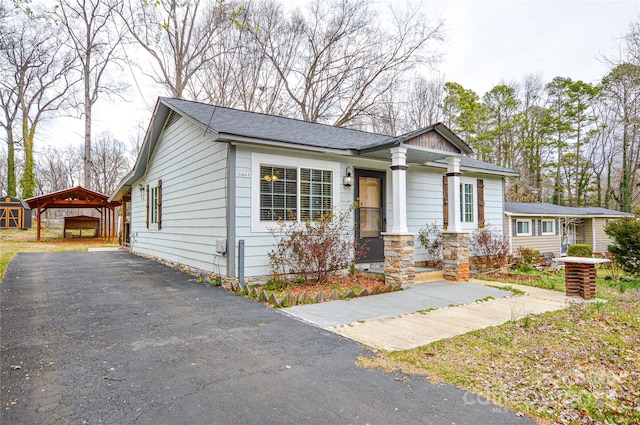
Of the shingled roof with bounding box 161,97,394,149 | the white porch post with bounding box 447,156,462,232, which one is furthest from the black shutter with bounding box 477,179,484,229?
the shingled roof with bounding box 161,97,394,149

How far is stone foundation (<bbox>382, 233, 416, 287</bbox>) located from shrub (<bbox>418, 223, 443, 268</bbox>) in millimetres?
2599

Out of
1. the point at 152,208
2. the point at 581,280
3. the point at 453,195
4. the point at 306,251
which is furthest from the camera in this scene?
the point at 152,208

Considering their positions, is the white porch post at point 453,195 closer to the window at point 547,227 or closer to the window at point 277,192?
the window at point 277,192

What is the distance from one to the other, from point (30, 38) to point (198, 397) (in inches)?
959

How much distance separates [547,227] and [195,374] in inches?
822

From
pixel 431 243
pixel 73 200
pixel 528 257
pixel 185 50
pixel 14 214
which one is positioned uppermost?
pixel 185 50

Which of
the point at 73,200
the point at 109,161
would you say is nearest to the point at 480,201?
the point at 73,200

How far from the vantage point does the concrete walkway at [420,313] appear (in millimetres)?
4113

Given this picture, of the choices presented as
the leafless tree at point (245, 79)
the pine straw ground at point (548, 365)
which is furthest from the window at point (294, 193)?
the leafless tree at point (245, 79)

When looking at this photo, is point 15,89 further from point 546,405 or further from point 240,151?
point 546,405

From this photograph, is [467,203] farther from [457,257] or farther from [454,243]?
[457,257]

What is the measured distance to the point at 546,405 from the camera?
2.54m

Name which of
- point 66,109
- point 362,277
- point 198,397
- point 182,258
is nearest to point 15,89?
point 66,109

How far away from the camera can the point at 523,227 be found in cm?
1773
